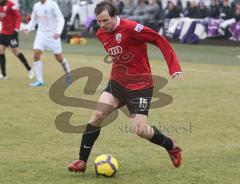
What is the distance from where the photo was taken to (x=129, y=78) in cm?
740

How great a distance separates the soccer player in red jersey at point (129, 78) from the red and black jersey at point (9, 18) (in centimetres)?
943

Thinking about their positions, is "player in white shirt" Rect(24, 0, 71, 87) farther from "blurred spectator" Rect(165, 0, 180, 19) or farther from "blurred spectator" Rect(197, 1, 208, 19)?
"blurred spectator" Rect(165, 0, 180, 19)

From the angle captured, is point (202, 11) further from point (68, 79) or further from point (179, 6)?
point (68, 79)

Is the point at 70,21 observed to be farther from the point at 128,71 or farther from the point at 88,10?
the point at 128,71

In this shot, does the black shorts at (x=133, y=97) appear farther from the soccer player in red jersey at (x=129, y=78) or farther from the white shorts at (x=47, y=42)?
the white shorts at (x=47, y=42)

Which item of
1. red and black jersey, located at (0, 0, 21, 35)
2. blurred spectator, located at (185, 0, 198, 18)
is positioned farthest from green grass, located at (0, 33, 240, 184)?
blurred spectator, located at (185, 0, 198, 18)

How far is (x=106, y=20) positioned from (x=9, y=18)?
985cm

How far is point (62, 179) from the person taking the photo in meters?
7.00

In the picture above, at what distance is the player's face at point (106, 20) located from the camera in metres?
7.06

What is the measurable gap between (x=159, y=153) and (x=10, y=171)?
2.10 metres

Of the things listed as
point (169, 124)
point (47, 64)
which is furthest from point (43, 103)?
point (47, 64)

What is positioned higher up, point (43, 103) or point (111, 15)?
point (111, 15)

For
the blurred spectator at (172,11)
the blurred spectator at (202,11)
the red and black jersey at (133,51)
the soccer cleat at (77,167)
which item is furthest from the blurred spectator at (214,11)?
the soccer cleat at (77,167)

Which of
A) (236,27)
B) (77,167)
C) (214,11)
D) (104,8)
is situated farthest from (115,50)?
(214,11)
